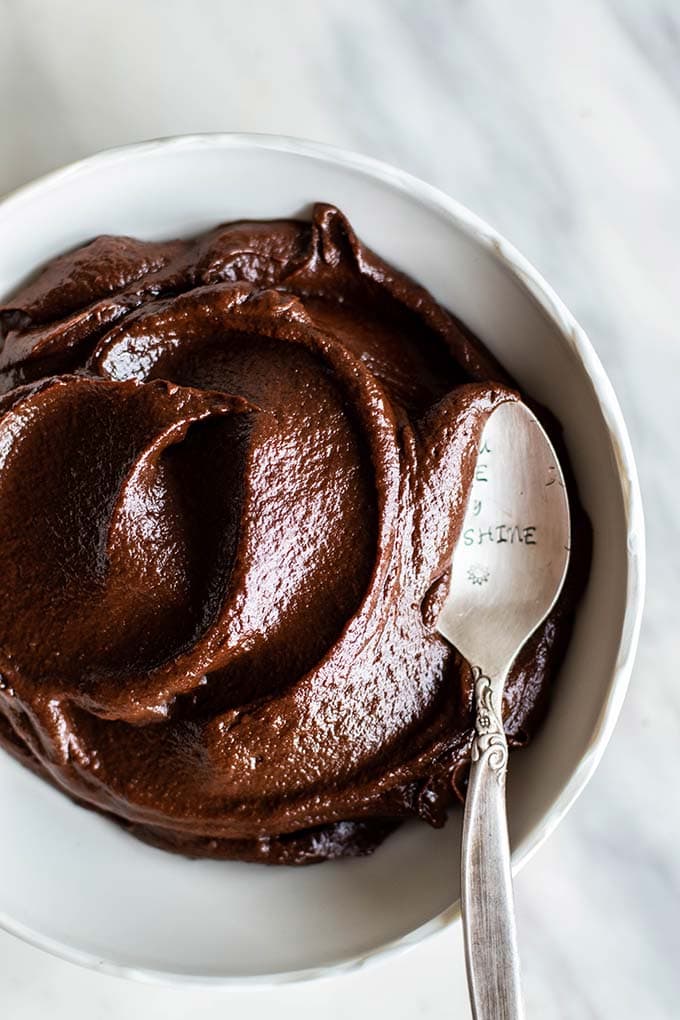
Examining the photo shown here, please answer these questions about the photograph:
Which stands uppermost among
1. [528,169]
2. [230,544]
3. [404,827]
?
[528,169]

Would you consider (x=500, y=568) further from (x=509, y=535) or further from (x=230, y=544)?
(x=230, y=544)

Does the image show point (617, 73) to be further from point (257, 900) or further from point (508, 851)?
point (257, 900)

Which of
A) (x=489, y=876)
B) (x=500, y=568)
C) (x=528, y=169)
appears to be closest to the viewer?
(x=489, y=876)

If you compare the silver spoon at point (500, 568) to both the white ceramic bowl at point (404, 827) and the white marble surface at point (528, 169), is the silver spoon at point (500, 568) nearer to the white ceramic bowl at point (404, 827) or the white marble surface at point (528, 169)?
the white ceramic bowl at point (404, 827)

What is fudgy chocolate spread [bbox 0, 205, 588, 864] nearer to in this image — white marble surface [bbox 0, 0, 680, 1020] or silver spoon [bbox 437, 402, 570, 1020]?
silver spoon [bbox 437, 402, 570, 1020]

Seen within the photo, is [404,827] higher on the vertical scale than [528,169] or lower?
lower

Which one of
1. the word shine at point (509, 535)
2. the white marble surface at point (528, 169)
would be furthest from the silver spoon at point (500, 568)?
the white marble surface at point (528, 169)

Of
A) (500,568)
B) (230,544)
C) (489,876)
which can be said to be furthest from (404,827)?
(230,544)
